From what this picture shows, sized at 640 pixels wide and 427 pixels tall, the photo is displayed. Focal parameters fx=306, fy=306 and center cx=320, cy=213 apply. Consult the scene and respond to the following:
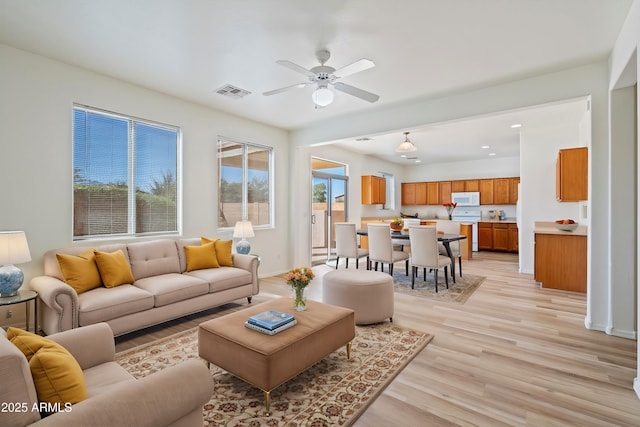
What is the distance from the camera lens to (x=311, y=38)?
274 cm

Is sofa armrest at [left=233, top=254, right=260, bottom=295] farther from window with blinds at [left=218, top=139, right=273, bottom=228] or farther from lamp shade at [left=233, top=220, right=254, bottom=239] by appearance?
window with blinds at [left=218, top=139, right=273, bottom=228]

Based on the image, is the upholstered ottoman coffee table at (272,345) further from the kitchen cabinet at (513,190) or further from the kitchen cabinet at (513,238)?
the kitchen cabinet at (513,190)

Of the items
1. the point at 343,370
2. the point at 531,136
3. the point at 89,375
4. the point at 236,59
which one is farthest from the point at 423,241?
the point at 89,375

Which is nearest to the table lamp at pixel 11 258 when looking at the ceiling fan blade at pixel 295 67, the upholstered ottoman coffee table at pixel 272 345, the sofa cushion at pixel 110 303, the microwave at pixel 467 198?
the sofa cushion at pixel 110 303

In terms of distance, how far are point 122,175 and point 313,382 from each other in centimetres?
334

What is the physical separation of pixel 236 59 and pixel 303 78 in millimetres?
817

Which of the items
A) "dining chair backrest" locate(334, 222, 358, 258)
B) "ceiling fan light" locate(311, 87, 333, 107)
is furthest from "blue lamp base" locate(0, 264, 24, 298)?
"dining chair backrest" locate(334, 222, 358, 258)

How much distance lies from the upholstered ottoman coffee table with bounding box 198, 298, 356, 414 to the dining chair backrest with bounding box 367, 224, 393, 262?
8.72 feet

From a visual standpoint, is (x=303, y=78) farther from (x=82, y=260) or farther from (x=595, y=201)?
(x=595, y=201)

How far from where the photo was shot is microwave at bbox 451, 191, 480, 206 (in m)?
9.12

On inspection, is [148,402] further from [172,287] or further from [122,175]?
[122,175]

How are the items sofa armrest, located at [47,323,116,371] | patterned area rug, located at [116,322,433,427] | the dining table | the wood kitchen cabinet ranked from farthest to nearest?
the wood kitchen cabinet
the dining table
patterned area rug, located at [116,322,433,427]
sofa armrest, located at [47,323,116,371]

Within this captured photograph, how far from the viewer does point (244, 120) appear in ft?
16.9

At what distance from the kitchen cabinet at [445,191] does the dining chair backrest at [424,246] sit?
217 inches
